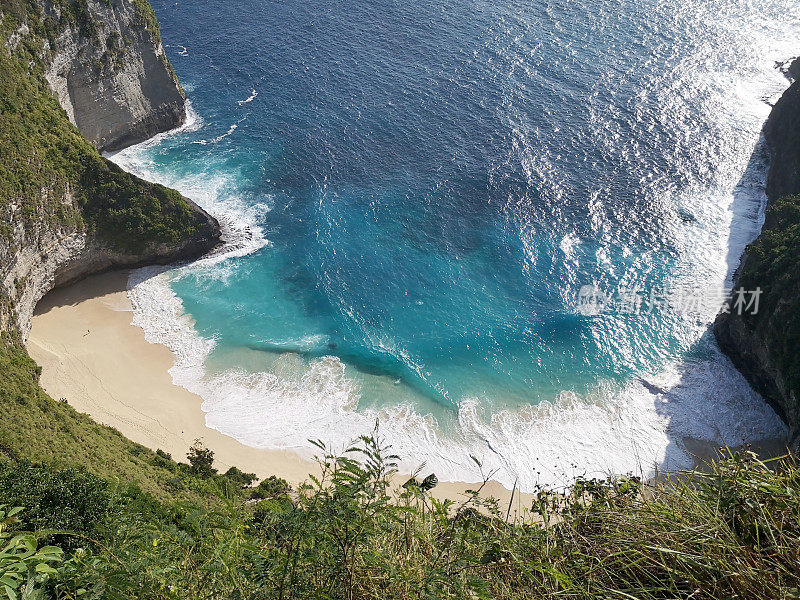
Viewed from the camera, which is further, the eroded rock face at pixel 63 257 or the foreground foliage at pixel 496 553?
the eroded rock face at pixel 63 257

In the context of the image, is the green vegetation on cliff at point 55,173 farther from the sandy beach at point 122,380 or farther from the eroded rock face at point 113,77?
the sandy beach at point 122,380

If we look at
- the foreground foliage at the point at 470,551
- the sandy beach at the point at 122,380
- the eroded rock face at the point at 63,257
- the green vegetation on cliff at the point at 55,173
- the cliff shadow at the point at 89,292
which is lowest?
the sandy beach at the point at 122,380

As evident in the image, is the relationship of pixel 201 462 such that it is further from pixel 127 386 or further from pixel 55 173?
pixel 55 173

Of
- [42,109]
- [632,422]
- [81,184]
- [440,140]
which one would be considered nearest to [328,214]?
[440,140]

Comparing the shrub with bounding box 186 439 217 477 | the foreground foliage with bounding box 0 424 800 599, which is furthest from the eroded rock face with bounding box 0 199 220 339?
the foreground foliage with bounding box 0 424 800 599

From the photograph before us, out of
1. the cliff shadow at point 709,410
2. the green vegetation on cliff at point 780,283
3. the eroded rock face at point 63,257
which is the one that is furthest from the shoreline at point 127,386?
the green vegetation on cliff at point 780,283

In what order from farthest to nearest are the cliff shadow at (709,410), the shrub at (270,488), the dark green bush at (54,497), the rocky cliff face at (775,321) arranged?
the cliff shadow at (709,410) < the rocky cliff face at (775,321) < the shrub at (270,488) < the dark green bush at (54,497)

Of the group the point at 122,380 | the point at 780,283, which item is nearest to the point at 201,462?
the point at 122,380
